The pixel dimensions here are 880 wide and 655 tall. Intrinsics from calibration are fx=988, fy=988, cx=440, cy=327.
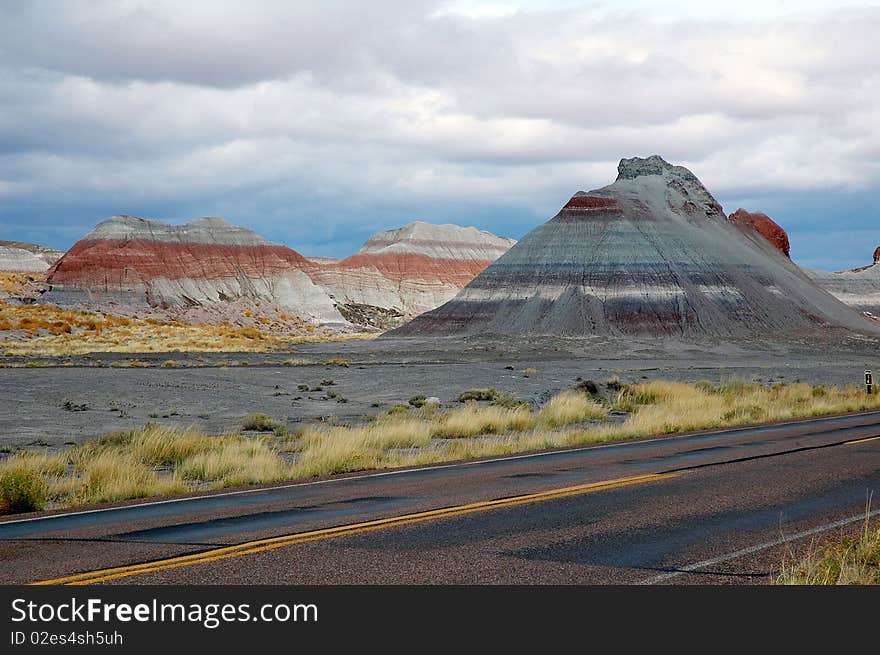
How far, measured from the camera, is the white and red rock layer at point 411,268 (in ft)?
530

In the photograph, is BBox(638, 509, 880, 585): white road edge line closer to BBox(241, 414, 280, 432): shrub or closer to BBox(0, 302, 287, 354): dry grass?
BBox(241, 414, 280, 432): shrub

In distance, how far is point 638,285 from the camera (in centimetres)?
9775

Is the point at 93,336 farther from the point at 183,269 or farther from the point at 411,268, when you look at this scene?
the point at 411,268

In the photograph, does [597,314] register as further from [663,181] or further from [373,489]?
[373,489]

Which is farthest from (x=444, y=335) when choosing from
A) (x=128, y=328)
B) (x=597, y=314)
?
(x=128, y=328)

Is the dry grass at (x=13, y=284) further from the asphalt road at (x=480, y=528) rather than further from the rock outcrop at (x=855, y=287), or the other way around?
the asphalt road at (x=480, y=528)

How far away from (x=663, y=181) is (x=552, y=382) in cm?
8278

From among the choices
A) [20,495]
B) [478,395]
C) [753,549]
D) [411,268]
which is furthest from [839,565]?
[411,268]

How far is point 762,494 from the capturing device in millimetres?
11750

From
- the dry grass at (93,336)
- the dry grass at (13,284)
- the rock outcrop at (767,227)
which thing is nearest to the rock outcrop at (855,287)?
the rock outcrop at (767,227)

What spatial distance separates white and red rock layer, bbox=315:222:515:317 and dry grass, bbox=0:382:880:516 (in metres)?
129

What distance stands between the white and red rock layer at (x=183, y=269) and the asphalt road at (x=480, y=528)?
384 ft

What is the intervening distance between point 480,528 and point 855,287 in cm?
15878

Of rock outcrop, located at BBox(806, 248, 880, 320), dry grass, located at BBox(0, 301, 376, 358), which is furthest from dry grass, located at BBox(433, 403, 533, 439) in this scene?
rock outcrop, located at BBox(806, 248, 880, 320)
